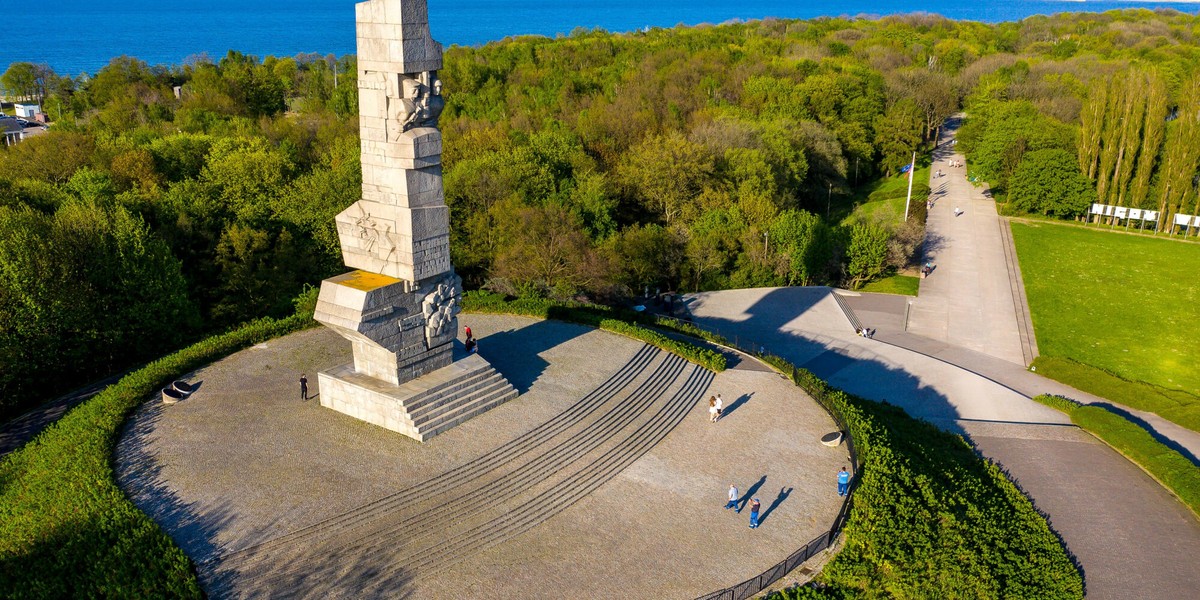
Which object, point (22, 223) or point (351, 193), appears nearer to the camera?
point (22, 223)

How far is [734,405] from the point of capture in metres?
31.1

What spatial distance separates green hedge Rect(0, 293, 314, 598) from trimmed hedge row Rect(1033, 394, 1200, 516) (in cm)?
3157

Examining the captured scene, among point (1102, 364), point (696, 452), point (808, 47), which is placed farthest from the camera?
point (808, 47)

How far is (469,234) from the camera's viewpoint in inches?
2004

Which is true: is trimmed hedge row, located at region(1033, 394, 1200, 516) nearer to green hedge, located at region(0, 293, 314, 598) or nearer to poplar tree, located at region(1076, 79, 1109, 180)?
green hedge, located at region(0, 293, 314, 598)

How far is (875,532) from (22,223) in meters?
36.4

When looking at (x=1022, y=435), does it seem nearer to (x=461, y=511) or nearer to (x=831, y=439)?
(x=831, y=439)

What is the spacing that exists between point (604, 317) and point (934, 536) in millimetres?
18540

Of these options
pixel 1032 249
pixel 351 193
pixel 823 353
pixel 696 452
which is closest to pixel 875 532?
pixel 696 452

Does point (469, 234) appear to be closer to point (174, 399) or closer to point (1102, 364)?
point (174, 399)

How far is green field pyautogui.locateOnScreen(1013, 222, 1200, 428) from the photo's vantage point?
133 feet

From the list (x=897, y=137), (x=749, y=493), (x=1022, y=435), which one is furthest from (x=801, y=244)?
(x=897, y=137)

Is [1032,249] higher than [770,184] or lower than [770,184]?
lower

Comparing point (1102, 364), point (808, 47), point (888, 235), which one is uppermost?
point (808, 47)
